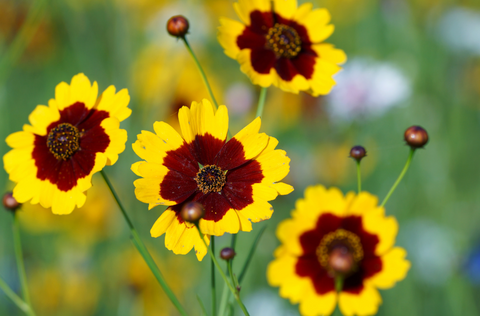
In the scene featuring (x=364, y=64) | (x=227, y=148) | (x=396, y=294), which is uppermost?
(x=227, y=148)

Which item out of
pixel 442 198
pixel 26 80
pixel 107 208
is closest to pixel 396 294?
pixel 442 198

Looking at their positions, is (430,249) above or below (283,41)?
below

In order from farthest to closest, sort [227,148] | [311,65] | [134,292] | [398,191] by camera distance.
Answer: [398,191], [134,292], [311,65], [227,148]

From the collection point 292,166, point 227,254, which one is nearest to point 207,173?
point 227,254

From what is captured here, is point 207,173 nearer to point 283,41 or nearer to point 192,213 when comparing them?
point 192,213

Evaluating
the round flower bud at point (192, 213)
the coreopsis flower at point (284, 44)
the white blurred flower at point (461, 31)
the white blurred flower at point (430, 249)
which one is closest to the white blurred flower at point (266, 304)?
the white blurred flower at point (430, 249)

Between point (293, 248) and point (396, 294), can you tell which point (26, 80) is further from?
point (293, 248)
